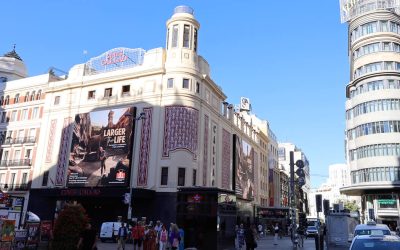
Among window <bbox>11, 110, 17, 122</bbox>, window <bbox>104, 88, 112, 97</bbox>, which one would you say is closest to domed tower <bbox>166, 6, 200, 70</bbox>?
window <bbox>104, 88, 112, 97</bbox>

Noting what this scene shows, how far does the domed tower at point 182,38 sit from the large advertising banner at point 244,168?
16.3 meters

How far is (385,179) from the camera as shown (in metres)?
50.7

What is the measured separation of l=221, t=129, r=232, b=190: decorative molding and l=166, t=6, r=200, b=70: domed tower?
12144 millimetres

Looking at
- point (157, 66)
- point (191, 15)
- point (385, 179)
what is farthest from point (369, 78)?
point (157, 66)

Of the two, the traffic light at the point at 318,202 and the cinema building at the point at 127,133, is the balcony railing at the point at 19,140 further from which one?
the traffic light at the point at 318,202

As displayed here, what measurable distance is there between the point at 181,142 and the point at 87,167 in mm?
11761

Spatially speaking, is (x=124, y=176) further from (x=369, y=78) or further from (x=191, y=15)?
(x=369, y=78)

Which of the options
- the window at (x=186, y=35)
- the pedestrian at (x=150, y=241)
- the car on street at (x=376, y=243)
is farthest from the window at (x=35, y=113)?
the car on street at (x=376, y=243)

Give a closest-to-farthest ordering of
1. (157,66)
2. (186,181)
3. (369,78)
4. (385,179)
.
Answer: (186,181) < (157,66) < (385,179) < (369,78)

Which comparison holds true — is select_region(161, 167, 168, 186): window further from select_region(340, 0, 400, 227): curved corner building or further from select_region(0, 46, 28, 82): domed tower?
select_region(0, 46, 28, 82): domed tower

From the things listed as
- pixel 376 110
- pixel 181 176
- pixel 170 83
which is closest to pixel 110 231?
pixel 181 176

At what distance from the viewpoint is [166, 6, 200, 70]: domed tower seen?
40.4 metres

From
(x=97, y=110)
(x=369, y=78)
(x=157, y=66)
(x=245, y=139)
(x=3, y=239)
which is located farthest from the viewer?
(x=245, y=139)

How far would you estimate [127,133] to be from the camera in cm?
4000
